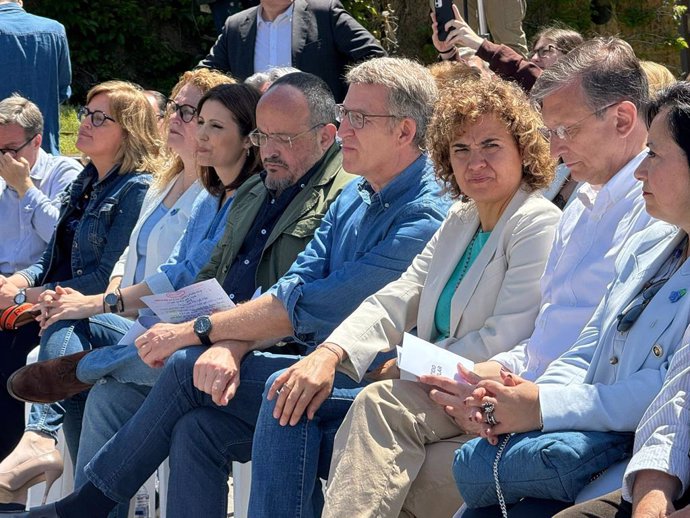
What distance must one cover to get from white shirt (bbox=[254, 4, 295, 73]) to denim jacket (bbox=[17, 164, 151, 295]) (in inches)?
56.1

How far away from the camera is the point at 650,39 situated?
39.7 feet

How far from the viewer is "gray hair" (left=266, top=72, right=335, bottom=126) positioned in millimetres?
4594

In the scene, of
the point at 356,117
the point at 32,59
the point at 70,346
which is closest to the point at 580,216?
the point at 356,117

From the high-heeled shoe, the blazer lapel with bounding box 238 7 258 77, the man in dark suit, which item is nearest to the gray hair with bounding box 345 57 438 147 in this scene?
the high-heeled shoe

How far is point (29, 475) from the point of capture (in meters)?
4.83

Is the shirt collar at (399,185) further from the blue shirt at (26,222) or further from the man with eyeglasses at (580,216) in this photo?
the blue shirt at (26,222)

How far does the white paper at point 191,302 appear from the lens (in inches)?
167

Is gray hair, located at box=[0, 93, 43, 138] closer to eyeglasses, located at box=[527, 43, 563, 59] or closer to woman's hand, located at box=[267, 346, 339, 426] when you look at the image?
eyeglasses, located at box=[527, 43, 563, 59]

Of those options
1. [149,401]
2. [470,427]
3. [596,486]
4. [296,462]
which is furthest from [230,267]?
[596,486]

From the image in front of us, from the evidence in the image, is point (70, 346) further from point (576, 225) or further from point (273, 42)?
point (273, 42)

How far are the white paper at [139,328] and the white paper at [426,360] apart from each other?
168 centimetres

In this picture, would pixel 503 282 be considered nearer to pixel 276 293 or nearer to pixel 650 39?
pixel 276 293

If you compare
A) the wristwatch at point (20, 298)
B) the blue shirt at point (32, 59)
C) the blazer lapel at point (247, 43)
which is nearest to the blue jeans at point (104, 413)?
the wristwatch at point (20, 298)

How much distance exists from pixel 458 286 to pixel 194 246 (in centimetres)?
178
